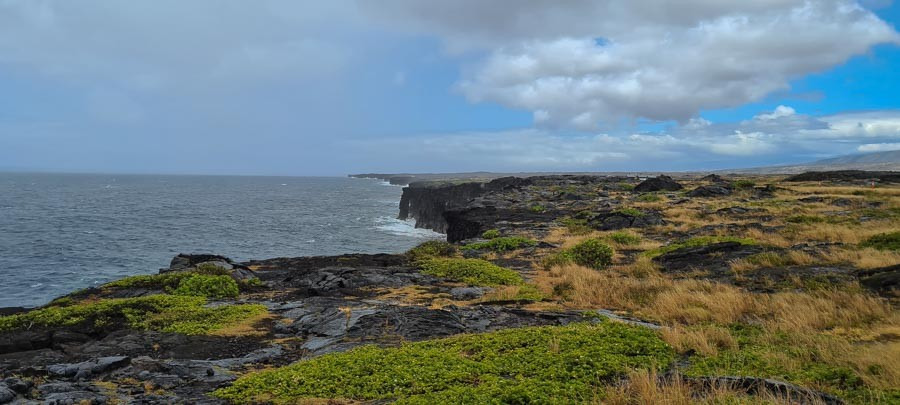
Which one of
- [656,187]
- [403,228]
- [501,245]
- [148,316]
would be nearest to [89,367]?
[148,316]

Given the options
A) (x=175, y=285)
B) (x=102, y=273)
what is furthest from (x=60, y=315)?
(x=102, y=273)

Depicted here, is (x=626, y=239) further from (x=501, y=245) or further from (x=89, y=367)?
(x=89, y=367)

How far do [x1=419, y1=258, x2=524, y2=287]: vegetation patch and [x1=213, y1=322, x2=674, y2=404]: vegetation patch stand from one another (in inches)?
316

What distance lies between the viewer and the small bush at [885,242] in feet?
57.4

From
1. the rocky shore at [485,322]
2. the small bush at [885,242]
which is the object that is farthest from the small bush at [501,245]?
the small bush at [885,242]

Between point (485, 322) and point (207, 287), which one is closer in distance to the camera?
point (485, 322)

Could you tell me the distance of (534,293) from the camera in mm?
14680

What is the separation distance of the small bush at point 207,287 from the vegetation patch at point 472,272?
7.11 meters

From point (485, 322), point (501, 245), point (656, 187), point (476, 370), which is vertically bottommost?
point (501, 245)

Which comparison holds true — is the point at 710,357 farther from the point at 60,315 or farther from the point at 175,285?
the point at 175,285

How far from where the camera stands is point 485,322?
36.9 ft

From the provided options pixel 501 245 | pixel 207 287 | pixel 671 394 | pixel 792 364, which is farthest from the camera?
pixel 501 245

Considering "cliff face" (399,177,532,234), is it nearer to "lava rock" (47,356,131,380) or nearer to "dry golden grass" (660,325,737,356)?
"dry golden grass" (660,325,737,356)

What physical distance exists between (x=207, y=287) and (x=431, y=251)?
10.5 m
